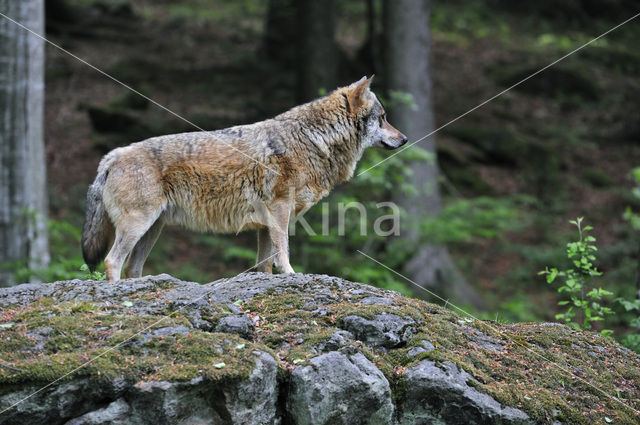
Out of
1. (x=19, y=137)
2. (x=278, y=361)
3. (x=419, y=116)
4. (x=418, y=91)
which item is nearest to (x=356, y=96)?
(x=278, y=361)

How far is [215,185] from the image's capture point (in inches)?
289

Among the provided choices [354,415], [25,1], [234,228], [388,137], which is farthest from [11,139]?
[354,415]

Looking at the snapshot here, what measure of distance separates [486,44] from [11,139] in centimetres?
2048

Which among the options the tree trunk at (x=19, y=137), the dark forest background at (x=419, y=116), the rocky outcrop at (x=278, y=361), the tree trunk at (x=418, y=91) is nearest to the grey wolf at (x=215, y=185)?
the rocky outcrop at (x=278, y=361)

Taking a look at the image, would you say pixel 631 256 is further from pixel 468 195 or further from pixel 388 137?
pixel 388 137

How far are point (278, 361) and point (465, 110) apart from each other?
58.4 ft

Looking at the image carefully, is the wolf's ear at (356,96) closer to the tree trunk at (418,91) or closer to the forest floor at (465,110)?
the forest floor at (465,110)

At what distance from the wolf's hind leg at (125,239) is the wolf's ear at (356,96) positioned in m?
2.77

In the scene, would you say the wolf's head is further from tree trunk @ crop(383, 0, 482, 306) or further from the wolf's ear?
tree trunk @ crop(383, 0, 482, 306)

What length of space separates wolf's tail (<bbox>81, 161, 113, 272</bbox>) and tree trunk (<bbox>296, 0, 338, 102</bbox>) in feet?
31.9

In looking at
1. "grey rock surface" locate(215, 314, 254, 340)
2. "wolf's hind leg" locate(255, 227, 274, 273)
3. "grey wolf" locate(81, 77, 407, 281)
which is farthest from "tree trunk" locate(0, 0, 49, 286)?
"grey rock surface" locate(215, 314, 254, 340)

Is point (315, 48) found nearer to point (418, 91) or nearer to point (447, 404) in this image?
point (418, 91)

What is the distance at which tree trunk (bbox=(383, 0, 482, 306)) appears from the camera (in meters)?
15.0

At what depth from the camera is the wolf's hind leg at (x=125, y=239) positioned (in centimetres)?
698
